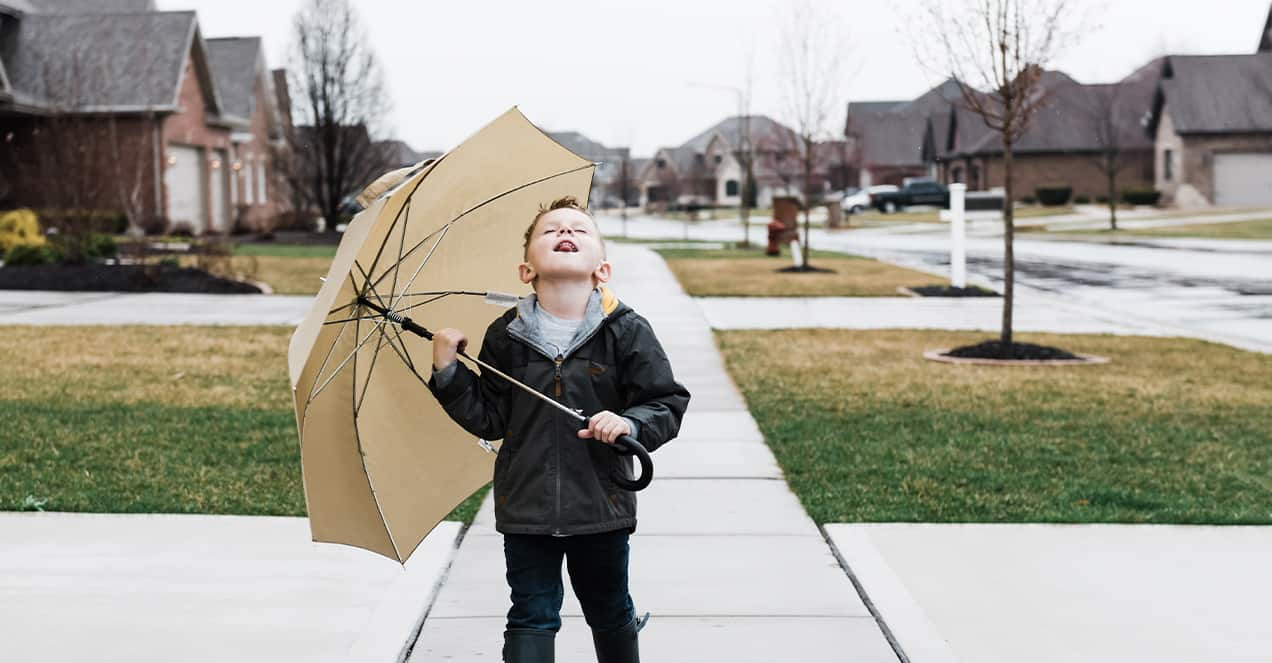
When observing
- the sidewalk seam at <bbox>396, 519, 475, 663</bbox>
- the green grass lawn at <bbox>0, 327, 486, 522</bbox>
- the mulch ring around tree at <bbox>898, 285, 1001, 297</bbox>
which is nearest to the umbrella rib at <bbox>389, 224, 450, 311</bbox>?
the sidewalk seam at <bbox>396, 519, 475, 663</bbox>

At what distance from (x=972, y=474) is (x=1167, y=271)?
2221cm

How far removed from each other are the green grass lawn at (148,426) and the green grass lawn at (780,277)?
9.67 meters

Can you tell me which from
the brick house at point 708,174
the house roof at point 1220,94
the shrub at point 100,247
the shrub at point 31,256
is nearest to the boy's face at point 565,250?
the shrub at point 100,247

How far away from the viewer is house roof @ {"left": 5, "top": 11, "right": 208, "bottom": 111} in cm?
3631

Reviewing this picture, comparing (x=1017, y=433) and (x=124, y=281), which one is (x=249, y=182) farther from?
(x=1017, y=433)

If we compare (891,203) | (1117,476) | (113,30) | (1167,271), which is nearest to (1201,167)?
(891,203)

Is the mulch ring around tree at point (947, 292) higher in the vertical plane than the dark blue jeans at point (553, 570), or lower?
lower

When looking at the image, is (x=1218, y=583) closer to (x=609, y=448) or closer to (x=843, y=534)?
(x=843, y=534)

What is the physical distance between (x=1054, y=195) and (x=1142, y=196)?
513 cm

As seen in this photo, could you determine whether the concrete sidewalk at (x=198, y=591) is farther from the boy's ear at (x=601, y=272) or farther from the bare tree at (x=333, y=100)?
the bare tree at (x=333, y=100)

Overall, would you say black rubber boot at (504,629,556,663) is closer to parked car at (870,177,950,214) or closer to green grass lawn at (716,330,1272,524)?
green grass lawn at (716,330,1272,524)

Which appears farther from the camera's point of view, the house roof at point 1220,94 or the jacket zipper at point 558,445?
the house roof at point 1220,94

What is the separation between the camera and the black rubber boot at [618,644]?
4012 millimetres

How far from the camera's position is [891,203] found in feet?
257
